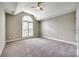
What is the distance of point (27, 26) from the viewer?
3.14 meters

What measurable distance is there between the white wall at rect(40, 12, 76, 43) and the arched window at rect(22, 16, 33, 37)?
0.57 m

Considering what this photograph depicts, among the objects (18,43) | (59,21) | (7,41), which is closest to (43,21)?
(59,21)

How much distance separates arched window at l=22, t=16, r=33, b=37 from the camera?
297 centimetres

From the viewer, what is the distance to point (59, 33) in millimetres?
3186

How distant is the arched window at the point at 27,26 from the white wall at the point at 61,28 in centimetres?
57

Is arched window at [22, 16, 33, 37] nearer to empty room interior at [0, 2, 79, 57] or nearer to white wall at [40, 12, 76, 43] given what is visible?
empty room interior at [0, 2, 79, 57]

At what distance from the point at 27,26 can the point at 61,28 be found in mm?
1487

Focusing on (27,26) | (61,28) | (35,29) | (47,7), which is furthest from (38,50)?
(47,7)

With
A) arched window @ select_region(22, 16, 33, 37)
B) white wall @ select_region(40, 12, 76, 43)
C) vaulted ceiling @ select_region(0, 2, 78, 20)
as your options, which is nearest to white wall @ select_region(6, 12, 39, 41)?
arched window @ select_region(22, 16, 33, 37)

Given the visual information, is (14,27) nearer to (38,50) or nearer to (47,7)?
(38,50)

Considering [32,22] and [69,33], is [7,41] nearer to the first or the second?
[32,22]

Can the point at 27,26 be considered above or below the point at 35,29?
above

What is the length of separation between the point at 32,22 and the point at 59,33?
4.43 ft

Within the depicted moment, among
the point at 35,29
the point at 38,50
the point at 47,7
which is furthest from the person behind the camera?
the point at 35,29
